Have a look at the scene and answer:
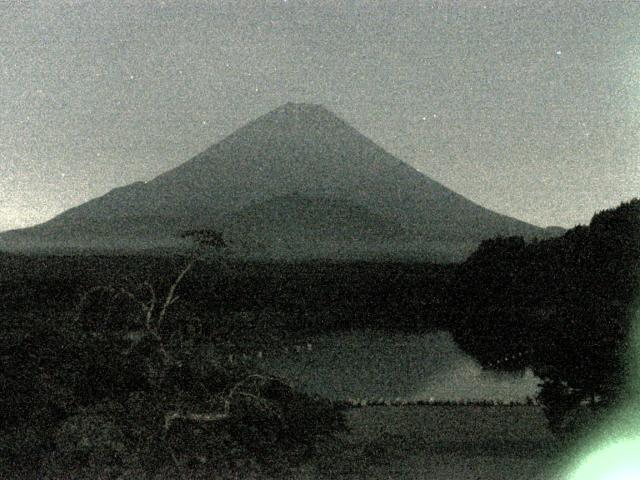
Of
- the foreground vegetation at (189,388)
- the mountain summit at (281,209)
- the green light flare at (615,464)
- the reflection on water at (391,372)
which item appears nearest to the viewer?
the green light flare at (615,464)

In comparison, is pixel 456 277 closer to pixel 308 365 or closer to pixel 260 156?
pixel 308 365

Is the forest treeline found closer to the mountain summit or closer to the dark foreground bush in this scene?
the dark foreground bush

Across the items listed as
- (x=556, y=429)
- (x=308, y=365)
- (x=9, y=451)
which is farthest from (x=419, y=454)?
(x=308, y=365)

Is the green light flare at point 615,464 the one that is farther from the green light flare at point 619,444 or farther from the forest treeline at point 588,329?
the forest treeline at point 588,329

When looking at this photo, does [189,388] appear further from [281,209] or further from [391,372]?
[281,209]

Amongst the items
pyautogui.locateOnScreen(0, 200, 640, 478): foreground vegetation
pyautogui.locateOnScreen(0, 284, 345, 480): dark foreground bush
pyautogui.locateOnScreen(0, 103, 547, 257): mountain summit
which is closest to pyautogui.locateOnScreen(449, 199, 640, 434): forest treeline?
pyautogui.locateOnScreen(0, 200, 640, 478): foreground vegetation

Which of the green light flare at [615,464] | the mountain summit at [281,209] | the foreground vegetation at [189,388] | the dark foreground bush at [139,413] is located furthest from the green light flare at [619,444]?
the mountain summit at [281,209]

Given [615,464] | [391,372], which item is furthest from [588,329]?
[391,372]

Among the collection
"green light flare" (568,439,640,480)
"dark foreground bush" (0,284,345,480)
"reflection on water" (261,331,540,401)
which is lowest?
"reflection on water" (261,331,540,401)
